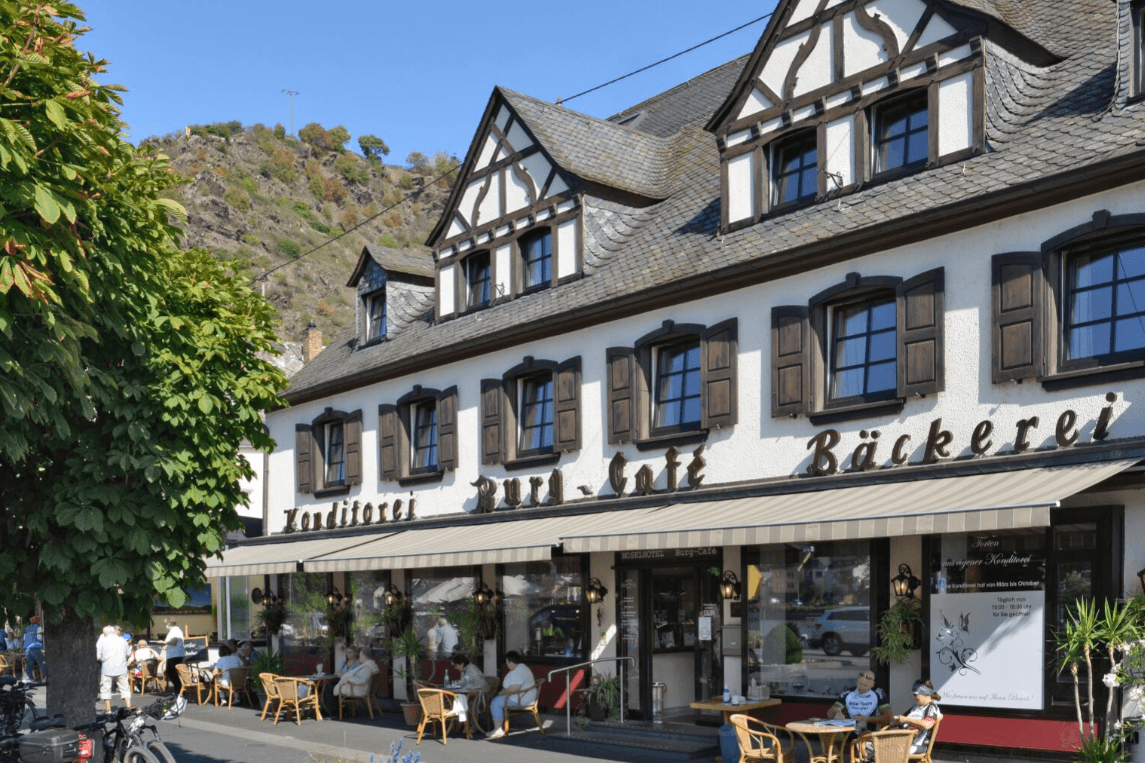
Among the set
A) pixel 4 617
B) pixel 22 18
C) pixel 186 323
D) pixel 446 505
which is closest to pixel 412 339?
pixel 446 505

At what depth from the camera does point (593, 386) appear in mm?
17953

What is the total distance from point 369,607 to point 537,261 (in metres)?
7.84

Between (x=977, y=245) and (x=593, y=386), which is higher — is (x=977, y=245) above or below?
above

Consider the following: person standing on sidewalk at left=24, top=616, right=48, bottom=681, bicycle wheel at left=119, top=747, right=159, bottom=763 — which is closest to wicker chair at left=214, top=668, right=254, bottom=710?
person standing on sidewalk at left=24, top=616, right=48, bottom=681

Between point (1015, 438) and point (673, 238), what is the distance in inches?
279

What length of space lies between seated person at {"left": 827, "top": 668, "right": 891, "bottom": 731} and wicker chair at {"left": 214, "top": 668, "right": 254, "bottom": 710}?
1337cm

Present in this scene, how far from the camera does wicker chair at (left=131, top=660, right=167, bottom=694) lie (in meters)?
25.2

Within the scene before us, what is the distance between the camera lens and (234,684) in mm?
22797

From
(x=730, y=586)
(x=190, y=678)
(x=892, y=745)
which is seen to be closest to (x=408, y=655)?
(x=190, y=678)

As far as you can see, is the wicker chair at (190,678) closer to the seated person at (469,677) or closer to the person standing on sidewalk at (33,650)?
the person standing on sidewalk at (33,650)

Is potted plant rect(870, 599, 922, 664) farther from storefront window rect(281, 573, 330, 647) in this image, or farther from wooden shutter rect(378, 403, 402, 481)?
storefront window rect(281, 573, 330, 647)

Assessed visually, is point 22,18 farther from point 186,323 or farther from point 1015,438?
point 1015,438

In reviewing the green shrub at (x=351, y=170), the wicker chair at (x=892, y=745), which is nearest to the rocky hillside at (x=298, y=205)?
the green shrub at (x=351, y=170)

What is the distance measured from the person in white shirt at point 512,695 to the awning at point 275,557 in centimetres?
495
